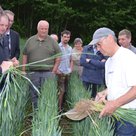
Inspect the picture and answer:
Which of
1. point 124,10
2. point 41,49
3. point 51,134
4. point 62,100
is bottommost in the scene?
point 62,100

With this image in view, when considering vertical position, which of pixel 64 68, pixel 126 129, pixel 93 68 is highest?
pixel 93 68

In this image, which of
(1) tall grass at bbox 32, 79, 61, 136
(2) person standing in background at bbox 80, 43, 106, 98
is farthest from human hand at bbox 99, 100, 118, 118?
(2) person standing in background at bbox 80, 43, 106, 98

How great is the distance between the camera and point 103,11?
19.8 m

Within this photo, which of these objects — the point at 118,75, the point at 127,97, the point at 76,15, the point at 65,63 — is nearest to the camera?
the point at 127,97

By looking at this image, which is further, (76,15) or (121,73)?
Answer: (76,15)

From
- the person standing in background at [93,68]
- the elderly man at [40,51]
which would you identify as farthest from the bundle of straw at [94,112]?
the elderly man at [40,51]

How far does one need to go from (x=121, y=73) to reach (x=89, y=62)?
2.42 m

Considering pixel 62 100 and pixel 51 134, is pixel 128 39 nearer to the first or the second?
pixel 62 100

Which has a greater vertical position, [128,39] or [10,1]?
[10,1]

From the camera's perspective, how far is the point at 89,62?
5.52 metres

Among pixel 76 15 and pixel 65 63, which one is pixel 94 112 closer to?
pixel 65 63

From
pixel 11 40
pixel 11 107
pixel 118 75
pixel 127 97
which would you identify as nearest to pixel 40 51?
pixel 11 40

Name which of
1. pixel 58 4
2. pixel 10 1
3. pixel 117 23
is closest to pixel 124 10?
pixel 117 23

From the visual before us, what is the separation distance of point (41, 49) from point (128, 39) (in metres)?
1.26
